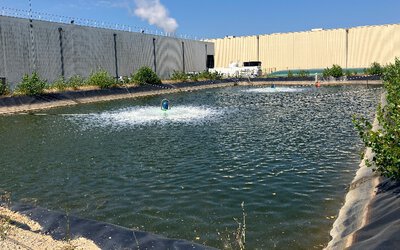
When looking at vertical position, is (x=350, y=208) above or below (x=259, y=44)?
below

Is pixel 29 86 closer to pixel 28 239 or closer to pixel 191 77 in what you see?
pixel 28 239

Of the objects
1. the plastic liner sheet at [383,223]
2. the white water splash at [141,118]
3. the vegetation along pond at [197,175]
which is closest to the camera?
the plastic liner sheet at [383,223]

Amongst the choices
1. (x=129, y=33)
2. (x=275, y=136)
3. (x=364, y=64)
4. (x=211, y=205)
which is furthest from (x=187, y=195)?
(x=364, y=64)

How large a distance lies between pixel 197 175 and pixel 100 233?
5.62m

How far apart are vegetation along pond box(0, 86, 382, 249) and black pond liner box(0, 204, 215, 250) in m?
1.12

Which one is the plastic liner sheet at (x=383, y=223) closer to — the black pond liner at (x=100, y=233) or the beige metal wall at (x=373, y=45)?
the black pond liner at (x=100, y=233)

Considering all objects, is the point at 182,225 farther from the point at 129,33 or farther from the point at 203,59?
the point at 203,59

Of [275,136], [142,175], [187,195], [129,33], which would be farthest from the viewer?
[129,33]

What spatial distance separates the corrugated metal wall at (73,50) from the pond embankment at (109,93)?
8.19m

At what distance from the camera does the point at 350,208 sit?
29.6 ft

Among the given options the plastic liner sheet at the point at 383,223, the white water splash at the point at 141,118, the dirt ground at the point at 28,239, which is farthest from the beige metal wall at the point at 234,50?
the dirt ground at the point at 28,239

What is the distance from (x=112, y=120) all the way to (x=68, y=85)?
20603 mm

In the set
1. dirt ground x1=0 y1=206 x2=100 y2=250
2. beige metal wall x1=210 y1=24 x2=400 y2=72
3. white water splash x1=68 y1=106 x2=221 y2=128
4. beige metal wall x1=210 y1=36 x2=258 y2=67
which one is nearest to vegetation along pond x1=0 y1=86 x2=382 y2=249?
white water splash x1=68 y1=106 x2=221 y2=128

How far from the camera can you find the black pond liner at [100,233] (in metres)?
6.93
